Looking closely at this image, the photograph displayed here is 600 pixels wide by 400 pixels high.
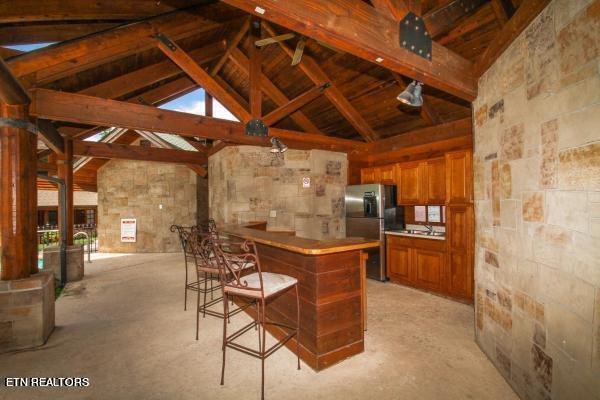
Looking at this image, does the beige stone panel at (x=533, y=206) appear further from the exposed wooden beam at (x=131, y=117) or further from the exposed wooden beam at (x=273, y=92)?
the exposed wooden beam at (x=273, y=92)

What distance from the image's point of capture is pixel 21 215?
2688 mm

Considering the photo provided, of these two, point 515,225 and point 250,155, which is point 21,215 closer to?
point 250,155

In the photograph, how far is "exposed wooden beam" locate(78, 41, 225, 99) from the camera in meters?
4.27

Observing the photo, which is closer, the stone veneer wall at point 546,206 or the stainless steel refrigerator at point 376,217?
the stone veneer wall at point 546,206

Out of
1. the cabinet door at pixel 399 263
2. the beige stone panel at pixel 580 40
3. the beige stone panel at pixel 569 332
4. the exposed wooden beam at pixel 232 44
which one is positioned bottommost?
the cabinet door at pixel 399 263

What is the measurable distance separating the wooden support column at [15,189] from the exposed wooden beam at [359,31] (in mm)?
2774

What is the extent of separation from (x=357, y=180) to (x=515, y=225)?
387 centimetres

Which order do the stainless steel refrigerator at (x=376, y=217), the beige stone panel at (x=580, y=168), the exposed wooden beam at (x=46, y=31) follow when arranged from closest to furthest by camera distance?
1. the beige stone panel at (x=580, y=168)
2. the exposed wooden beam at (x=46, y=31)
3. the stainless steel refrigerator at (x=376, y=217)

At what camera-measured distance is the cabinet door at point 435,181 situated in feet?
13.5

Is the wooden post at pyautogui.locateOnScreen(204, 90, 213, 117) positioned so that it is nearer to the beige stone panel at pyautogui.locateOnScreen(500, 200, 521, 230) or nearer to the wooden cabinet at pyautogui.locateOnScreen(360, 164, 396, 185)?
the wooden cabinet at pyautogui.locateOnScreen(360, 164, 396, 185)

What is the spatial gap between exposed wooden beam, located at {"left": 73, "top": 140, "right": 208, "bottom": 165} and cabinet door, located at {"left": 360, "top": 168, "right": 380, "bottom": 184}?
14.7ft

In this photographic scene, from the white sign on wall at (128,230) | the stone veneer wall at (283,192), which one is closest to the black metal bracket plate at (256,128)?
the stone veneer wall at (283,192)

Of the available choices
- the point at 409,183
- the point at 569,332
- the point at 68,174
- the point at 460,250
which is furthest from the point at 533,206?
the point at 68,174

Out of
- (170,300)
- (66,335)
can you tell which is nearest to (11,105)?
(66,335)
